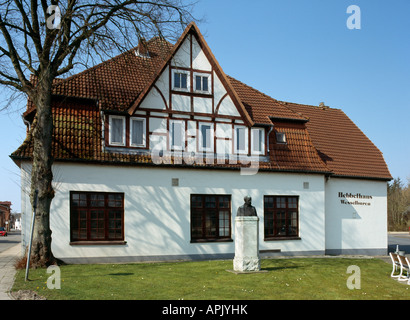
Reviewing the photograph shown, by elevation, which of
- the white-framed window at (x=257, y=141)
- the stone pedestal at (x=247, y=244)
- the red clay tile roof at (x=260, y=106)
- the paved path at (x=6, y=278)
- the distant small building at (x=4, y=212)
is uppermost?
the red clay tile roof at (x=260, y=106)

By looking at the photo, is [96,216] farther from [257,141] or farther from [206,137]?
[257,141]

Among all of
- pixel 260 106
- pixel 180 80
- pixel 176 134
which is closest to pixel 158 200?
pixel 176 134

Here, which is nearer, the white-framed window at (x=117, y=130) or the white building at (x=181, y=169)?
the white building at (x=181, y=169)

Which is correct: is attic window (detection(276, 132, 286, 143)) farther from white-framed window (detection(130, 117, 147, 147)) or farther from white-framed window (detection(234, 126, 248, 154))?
white-framed window (detection(130, 117, 147, 147))

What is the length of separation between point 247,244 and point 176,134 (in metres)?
6.97

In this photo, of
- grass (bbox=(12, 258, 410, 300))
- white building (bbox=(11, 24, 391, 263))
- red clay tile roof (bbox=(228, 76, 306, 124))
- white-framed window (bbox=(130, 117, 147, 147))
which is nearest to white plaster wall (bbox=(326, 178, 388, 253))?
white building (bbox=(11, 24, 391, 263))

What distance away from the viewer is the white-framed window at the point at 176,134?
1930 cm

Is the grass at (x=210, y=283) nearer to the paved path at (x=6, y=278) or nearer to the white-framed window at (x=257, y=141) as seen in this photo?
the paved path at (x=6, y=278)

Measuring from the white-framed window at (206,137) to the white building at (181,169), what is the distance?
5cm

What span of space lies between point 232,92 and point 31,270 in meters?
11.2

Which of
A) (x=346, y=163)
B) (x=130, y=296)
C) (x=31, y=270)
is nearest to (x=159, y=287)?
(x=130, y=296)

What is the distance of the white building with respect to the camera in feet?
58.4

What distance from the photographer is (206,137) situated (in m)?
20.0

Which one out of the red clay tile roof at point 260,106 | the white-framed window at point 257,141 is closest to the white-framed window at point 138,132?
the white-framed window at point 257,141
